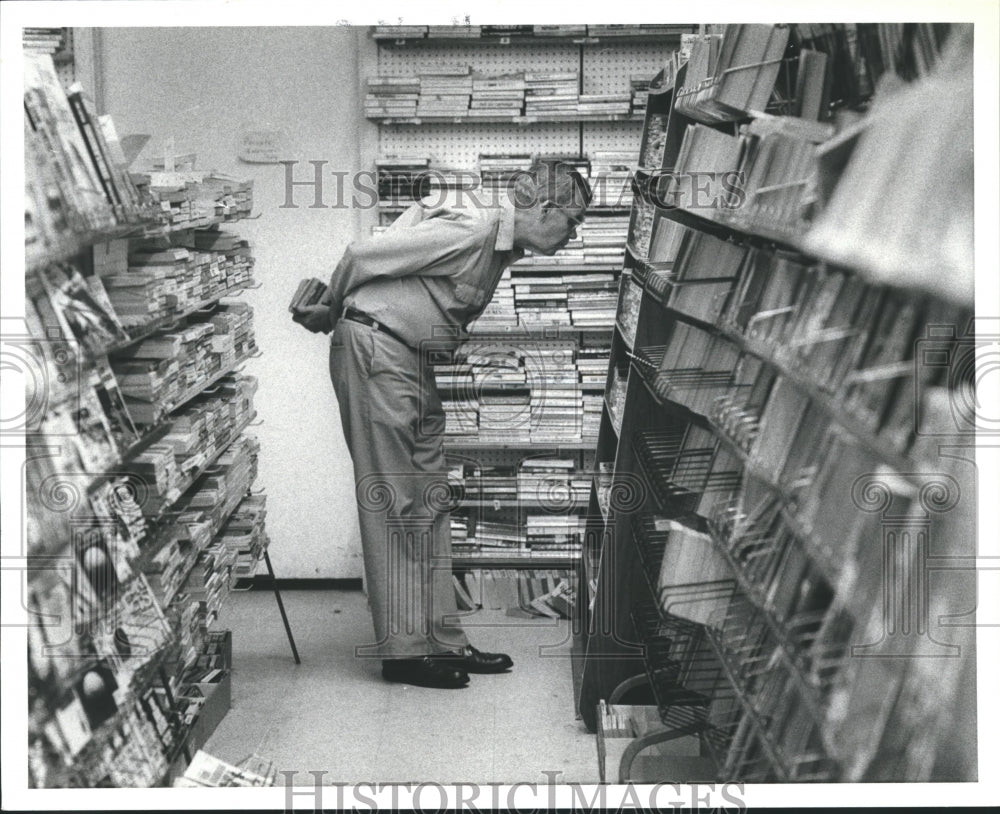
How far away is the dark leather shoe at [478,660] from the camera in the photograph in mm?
4055

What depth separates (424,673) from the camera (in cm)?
395

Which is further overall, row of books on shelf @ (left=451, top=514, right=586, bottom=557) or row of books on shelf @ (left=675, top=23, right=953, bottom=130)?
row of books on shelf @ (left=451, top=514, right=586, bottom=557)

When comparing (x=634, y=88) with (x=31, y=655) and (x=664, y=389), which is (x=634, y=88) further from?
(x=31, y=655)

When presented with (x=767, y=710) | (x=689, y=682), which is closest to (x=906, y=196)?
(x=767, y=710)

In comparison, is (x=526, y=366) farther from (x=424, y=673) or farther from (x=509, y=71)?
(x=424, y=673)

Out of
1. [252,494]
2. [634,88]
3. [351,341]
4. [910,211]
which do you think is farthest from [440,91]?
[910,211]

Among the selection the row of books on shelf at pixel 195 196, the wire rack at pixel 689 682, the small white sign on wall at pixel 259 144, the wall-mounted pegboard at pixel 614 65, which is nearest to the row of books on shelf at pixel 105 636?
the row of books on shelf at pixel 195 196

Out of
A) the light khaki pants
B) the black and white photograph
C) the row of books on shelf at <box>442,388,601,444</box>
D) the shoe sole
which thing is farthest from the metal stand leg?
the row of books on shelf at <box>442,388,601,444</box>

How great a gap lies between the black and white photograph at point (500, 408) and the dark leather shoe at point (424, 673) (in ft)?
0.04

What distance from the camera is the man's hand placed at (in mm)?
4113

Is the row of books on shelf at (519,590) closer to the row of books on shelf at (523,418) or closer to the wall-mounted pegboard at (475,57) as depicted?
the row of books on shelf at (523,418)

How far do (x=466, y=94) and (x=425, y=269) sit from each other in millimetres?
1128

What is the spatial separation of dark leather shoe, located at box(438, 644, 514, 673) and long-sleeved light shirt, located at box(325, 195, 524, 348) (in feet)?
3.56

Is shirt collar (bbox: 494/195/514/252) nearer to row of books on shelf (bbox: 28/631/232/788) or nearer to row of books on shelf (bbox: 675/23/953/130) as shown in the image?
row of books on shelf (bbox: 675/23/953/130)
